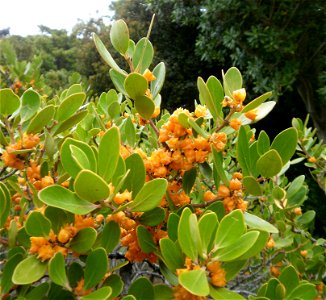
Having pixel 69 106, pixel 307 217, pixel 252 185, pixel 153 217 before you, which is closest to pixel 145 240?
pixel 153 217

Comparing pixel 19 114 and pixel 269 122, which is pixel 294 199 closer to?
pixel 19 114

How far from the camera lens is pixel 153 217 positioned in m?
0.71

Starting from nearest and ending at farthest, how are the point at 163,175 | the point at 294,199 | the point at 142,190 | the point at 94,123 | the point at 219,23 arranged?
the point at 142,190 < the point at 163,175 < the point at 94,123 < the point at 294,199 < the point at 219,23

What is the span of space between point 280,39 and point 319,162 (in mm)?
3348

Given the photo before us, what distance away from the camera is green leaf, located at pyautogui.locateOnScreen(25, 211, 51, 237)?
0.60 m

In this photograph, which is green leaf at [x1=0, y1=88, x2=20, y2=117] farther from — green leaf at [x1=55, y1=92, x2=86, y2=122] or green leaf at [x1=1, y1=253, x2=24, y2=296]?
green leaf at [x1=1, y1=253, x2=24, y2=296]

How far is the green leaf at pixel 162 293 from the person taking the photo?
0.69 m

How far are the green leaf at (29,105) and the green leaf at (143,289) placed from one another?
1.52 feet

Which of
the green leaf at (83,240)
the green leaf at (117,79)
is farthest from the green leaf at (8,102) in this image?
the green leaf at (83,240)

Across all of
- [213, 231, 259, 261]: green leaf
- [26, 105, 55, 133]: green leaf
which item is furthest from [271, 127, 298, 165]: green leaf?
[26, 105, 55, 133]: green leaf

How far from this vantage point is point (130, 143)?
938 millimetres

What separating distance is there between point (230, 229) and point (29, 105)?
1.84 ft

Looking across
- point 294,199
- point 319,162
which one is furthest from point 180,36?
point 294,199

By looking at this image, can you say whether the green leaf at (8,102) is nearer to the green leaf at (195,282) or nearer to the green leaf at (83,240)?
the green leaf at (83,240)
